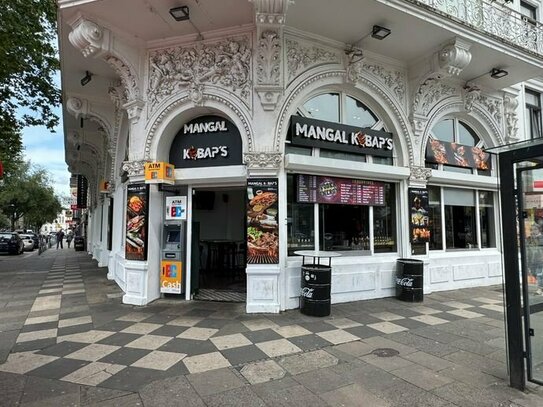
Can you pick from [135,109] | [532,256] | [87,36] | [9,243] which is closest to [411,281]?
[532,256]

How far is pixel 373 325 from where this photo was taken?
20.2 feet

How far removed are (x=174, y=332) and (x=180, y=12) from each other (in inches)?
229

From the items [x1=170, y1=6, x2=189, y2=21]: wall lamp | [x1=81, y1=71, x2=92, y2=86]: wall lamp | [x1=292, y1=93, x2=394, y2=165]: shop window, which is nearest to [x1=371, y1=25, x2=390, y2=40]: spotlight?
[x1=292, y1=93, x2=394, y2=165]: shop window

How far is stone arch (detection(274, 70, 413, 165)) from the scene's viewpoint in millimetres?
7273

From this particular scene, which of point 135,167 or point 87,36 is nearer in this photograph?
point 87,36

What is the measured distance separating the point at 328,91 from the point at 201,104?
301 cm

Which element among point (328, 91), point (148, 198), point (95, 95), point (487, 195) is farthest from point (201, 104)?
point (487, 195)

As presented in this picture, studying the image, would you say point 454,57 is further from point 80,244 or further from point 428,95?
point 80,244

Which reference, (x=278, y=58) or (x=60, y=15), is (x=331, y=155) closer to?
(x=278, y=58)

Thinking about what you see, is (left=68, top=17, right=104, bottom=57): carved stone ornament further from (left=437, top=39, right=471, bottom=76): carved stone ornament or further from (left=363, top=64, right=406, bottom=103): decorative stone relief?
(left=437, top=39, right=471, bottom=76): carved stone ornament

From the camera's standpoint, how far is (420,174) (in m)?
8.90

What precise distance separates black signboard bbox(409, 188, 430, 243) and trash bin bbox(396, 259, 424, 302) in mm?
925

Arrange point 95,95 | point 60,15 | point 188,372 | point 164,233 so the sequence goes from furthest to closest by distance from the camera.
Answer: point 95,95 → point 164,233 → point 60,15 → point 188,372

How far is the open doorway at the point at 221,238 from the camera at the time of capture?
33.9 ft
